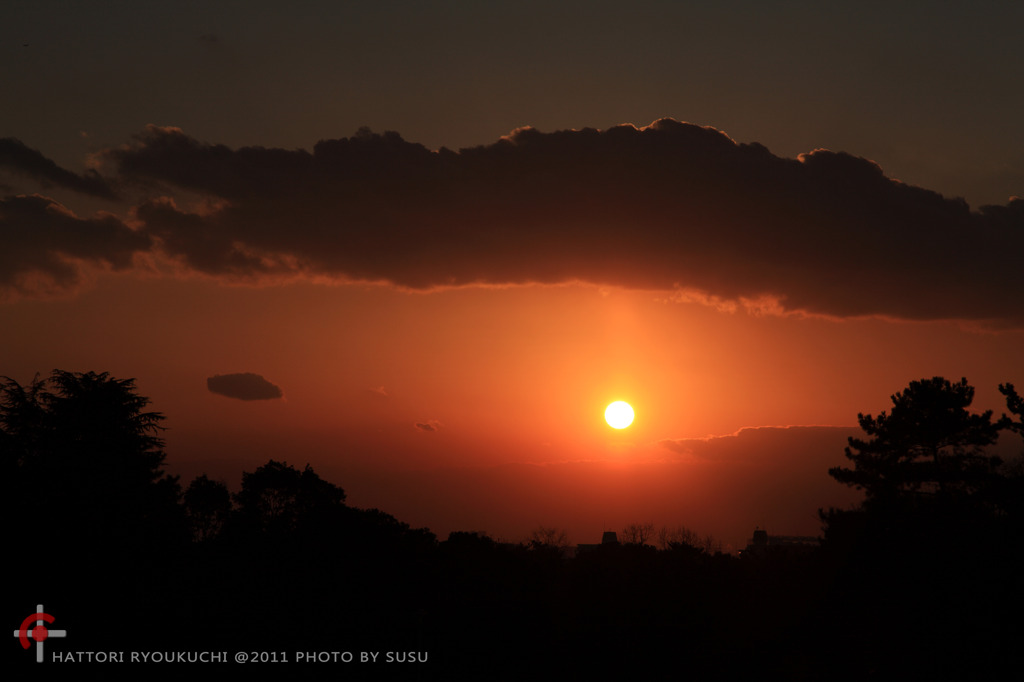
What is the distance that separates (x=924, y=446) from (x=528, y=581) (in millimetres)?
32139

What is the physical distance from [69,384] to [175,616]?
30.9 m

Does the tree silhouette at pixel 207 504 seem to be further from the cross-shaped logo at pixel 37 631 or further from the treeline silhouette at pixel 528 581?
the cross-shaped logo at pixel 37 631

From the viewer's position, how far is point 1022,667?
36.5 m

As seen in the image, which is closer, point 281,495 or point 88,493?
point 88,493

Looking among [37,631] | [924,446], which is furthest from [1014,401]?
[37,631]

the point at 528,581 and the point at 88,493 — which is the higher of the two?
the point at 88,493

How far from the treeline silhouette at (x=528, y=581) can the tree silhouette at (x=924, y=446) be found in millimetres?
145

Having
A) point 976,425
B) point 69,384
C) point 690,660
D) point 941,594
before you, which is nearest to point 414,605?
point 690,660

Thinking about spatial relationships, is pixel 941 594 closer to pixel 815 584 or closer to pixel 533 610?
pixel 815 584

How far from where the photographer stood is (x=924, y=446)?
61.2 m

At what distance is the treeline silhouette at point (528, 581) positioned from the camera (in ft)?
141

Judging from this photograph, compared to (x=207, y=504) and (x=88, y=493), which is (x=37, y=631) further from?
(x=207, y=504)

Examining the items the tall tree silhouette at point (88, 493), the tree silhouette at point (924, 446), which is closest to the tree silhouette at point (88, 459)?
the tall tree silhouette at point (88, 493)

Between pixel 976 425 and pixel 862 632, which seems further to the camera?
pixel 976 425
